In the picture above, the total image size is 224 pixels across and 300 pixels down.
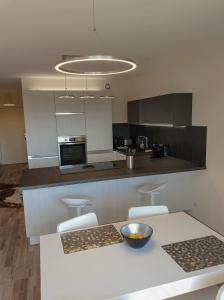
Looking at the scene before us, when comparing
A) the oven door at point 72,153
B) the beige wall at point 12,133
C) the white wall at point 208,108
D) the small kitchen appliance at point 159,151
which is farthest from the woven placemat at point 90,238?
the beige wall at point 12,133

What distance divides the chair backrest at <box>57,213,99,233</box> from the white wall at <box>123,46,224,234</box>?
6.31 ft

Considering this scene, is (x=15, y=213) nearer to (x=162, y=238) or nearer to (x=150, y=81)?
(x=162, y=238)

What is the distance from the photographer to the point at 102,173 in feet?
10.6

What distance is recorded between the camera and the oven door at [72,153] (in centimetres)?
518

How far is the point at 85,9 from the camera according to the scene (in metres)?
1.89

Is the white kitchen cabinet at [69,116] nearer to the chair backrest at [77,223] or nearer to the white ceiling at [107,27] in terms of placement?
the white ceiling at [107,27]

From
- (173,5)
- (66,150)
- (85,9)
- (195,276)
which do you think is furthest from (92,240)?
(66,150)

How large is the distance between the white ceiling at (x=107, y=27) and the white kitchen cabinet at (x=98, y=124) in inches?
74.8

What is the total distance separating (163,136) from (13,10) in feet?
10.8

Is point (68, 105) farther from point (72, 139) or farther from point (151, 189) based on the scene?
point (151, 189)

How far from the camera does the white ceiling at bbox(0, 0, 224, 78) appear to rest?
1858mm

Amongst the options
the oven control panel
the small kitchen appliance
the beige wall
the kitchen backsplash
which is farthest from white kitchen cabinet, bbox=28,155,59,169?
the beige wall

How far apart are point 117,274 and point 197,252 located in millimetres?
568

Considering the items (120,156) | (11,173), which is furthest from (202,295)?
(11,173)
